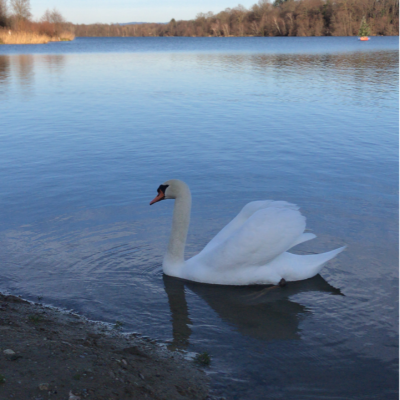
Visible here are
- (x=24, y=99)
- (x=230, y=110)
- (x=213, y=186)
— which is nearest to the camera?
(x=213, y=186)

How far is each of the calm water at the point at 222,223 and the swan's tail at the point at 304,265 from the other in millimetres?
160

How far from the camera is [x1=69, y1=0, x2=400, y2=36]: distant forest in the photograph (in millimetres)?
99375

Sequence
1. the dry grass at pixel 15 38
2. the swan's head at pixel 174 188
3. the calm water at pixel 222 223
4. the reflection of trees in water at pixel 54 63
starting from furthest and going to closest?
the dry grass at pixel 15 38 < the reflection of trees in water at pixel 54 63 < the swan's head at pixel 174 188 < the calm water at pixel 222 223

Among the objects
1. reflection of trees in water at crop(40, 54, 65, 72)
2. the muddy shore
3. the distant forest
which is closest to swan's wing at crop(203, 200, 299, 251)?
the muddy shore

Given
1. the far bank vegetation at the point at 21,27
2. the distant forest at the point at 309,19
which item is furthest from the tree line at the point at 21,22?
the distant forest at the point at 309,19

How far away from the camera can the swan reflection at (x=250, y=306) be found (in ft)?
13.7

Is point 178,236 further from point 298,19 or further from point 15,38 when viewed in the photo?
point 298,19

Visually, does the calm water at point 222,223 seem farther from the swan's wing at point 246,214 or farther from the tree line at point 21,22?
the tree line at point 21,22

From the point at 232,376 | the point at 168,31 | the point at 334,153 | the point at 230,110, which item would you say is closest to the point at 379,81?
→ the point at 230,110

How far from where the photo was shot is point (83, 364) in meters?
3.02

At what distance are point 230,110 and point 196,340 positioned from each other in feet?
40.0

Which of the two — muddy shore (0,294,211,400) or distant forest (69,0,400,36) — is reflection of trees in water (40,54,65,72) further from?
distant forest (69,0,400,36)

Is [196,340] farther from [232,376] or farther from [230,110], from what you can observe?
[230,110]

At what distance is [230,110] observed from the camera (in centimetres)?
1545
